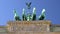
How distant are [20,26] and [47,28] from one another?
178 centimetres

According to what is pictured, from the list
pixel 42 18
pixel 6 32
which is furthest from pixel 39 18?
pixel 6 32

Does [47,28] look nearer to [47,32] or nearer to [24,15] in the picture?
[47,32]

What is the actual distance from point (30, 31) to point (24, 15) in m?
Result: 1.34

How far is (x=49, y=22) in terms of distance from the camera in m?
24.0

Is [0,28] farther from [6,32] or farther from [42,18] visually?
[42,18]

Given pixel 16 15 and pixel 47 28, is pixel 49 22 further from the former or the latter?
pixel 16 15

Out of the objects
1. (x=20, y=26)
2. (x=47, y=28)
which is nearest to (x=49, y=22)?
(x=47, y=28)

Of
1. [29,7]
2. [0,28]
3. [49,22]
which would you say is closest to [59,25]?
[49,22]

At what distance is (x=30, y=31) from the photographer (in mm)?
23859

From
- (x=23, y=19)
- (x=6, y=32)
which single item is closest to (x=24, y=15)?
(x=23, y=19)

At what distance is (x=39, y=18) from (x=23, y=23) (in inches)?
48.1

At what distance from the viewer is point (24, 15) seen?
24594 millimetres

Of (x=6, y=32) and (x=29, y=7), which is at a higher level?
(x=29, y=7)

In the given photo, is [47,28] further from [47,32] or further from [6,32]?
[6,32]
